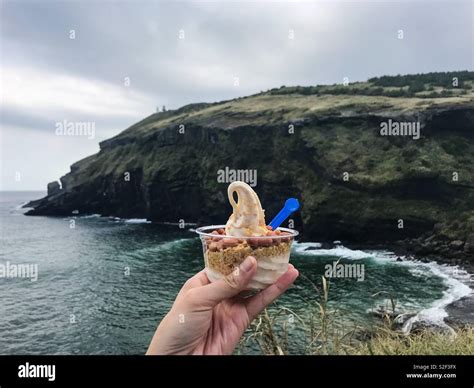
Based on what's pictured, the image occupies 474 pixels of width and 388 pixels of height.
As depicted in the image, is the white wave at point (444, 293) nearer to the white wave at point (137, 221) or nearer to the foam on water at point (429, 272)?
the foam on water at point (429, 272)

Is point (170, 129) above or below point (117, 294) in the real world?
above

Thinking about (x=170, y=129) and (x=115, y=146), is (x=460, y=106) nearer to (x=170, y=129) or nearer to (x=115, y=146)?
(x=170, y=129)

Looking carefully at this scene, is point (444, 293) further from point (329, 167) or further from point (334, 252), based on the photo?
point (329, 167)

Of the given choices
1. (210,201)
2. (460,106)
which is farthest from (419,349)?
(210,201)

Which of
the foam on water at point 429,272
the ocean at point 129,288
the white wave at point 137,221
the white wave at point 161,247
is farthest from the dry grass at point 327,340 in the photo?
the white wave at point 137,221

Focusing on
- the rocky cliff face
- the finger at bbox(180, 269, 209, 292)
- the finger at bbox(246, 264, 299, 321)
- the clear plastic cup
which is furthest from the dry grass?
the rocky cliff face

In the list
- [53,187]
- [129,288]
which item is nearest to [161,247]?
[129,288]
